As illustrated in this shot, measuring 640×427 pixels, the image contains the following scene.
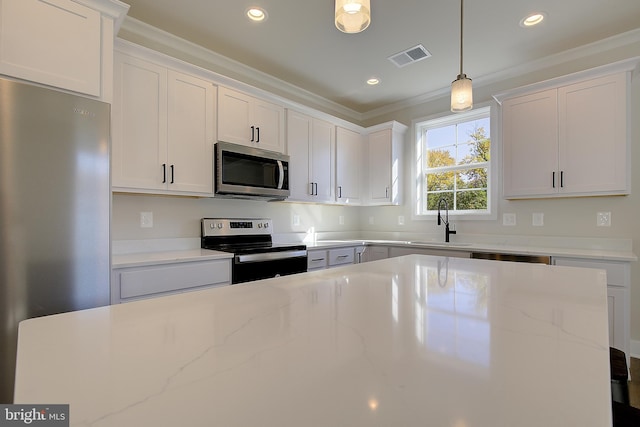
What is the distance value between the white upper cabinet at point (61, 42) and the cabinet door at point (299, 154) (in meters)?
1.62

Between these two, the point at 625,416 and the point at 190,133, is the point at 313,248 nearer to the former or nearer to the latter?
the point at 190,133

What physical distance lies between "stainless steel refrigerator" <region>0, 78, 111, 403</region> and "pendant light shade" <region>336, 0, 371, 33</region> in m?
1.34

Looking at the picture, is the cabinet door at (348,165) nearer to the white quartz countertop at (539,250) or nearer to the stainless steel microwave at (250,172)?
the white quartz countertop at (539,250)

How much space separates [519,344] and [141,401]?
0.61 meters

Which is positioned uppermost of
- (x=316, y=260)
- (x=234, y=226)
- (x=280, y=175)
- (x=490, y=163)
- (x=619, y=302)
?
(x=490, y=163)

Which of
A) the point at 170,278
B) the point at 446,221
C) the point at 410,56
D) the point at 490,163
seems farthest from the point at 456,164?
the point at 170,278

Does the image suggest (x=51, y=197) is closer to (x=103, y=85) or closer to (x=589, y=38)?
(x=103, y=85)

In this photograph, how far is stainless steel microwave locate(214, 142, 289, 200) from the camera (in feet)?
8.30

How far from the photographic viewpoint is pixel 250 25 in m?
2.43

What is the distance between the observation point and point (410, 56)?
286 centimetres

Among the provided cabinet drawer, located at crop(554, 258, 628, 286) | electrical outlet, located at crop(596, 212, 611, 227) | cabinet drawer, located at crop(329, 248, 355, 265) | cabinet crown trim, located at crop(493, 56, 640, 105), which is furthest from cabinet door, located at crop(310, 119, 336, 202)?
electrical outlet, located at crop(596, 212, 611, 227)

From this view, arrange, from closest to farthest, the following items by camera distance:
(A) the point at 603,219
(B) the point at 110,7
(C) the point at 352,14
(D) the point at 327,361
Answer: (D) the point at 327,361 < (C) the point at 352,14 < (B) the point at 110,7 < (A) the point at 603,219

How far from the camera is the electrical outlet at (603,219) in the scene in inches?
103

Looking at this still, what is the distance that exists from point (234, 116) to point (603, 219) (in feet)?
10.7
